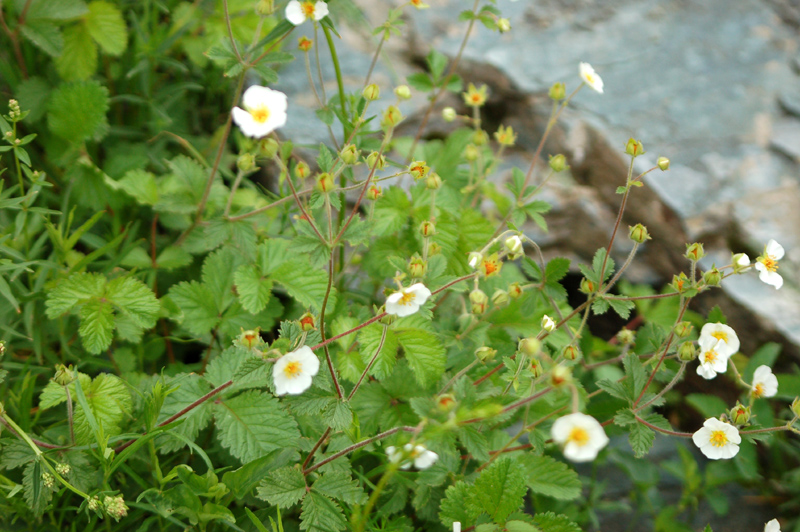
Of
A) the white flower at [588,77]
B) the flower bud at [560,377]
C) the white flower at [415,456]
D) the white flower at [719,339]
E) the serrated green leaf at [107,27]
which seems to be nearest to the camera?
the flower bud at [560,377]

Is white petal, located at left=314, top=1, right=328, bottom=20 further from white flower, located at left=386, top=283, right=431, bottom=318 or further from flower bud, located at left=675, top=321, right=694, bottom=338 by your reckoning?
flower bud, located at left=675, top=321, right=694, bottom=338

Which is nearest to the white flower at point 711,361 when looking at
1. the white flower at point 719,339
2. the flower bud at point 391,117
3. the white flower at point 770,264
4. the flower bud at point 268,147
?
the white flower at point 719,339

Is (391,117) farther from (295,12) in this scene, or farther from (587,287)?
(587,287)

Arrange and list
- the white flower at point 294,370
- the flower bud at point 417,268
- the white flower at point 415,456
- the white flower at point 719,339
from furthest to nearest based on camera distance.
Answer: the white flower at point 719,339 < the flower bud at point 417,268 < the white flower at point 294,370 < the white flower at point 415,456

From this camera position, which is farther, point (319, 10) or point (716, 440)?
point (319, 10)

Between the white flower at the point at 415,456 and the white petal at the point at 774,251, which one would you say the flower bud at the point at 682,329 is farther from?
the white flower at the point at 415,456

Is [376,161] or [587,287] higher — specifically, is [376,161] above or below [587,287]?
above

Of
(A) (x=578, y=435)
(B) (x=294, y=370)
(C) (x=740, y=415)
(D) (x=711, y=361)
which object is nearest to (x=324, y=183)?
(B) (x=294, y=370)

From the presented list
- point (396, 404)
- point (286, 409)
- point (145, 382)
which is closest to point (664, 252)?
point (396, 404)
